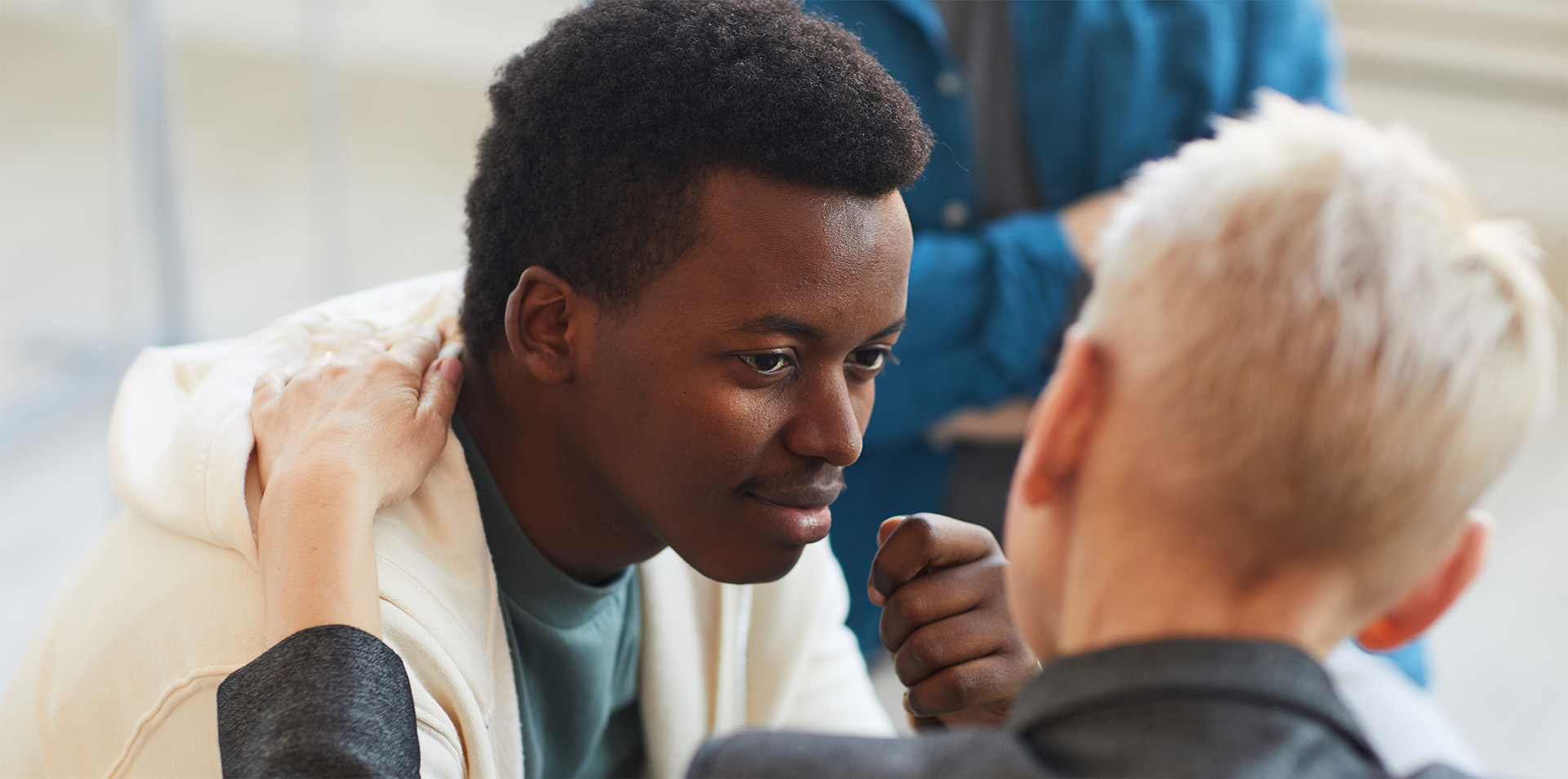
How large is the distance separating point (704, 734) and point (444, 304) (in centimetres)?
45

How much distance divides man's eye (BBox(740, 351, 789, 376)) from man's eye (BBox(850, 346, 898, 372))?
0.07 meters

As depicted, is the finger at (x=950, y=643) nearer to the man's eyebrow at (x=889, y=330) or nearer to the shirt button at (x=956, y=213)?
the man's eyebrow at (x=889, y=330)

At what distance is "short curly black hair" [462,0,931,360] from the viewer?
0.92m

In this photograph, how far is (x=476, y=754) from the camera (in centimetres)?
96

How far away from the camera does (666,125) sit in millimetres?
926

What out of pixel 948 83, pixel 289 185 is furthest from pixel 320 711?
pixel 289 185

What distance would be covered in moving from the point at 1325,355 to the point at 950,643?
45 cm

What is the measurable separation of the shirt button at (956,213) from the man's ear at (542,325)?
0.91 metres

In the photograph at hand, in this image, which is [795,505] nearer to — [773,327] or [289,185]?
[773,327]

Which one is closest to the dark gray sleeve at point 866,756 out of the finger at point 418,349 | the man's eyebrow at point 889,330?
the man's eyebrow at point 889,330

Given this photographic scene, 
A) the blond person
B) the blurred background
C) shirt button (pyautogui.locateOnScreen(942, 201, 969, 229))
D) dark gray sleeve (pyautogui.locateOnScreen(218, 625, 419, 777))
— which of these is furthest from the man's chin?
the blurred background

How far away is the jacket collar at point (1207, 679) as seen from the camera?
1.96 feet

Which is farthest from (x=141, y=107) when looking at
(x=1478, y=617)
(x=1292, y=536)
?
(x=1478, y=617)

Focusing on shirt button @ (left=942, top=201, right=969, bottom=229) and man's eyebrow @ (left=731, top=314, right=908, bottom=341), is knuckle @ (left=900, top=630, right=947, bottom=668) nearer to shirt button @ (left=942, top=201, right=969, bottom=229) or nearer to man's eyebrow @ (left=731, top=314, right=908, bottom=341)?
man's eyebrow @ (left=731, top=314, right=908, bottom=341)
